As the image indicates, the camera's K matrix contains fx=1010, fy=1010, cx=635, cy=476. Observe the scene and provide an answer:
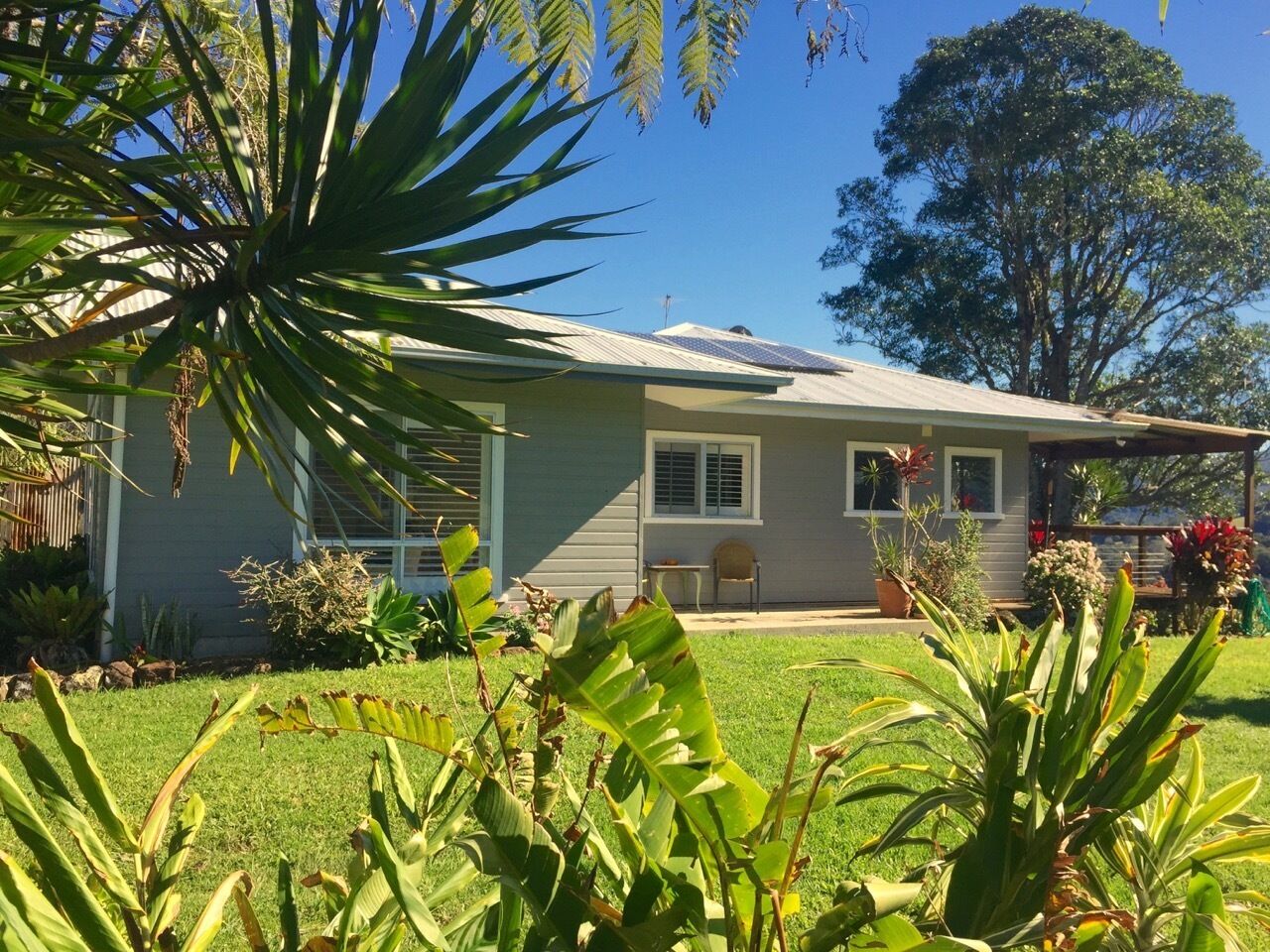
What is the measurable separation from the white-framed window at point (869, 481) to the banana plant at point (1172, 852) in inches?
552

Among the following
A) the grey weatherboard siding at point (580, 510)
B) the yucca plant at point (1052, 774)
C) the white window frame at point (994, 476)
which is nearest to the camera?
the yucca plant at point (1052, 774)

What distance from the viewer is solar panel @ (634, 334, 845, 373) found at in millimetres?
17692

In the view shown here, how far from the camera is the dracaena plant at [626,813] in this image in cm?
155

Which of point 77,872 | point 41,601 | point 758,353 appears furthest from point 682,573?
point 77,872

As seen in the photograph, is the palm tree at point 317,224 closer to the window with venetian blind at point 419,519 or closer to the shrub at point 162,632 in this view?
the shrub at point 162,632

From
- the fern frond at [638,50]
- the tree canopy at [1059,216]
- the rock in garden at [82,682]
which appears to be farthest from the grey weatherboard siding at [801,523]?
the tree canopy at [1059,216]

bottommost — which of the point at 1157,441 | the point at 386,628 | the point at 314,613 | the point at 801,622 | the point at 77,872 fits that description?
the point at 801,622

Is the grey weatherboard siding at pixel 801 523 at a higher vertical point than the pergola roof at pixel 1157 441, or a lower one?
lower

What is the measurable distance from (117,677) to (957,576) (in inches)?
410

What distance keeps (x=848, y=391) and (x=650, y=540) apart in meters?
4.29

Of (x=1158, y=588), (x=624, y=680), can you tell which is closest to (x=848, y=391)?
(x=1158, y=588)

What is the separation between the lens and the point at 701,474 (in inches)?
618

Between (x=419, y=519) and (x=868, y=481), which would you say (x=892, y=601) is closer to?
(x=868, y=481)

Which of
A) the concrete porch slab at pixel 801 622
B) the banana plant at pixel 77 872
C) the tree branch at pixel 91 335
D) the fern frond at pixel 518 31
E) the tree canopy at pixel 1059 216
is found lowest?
the concrete porch slab at pixel 801 622
